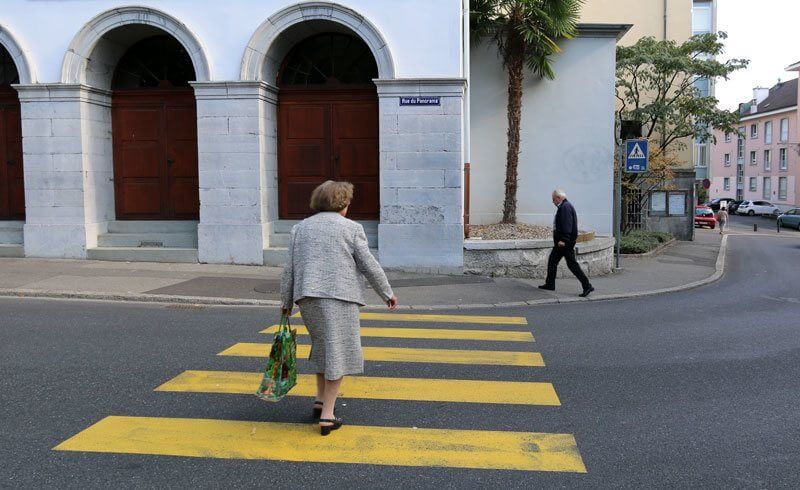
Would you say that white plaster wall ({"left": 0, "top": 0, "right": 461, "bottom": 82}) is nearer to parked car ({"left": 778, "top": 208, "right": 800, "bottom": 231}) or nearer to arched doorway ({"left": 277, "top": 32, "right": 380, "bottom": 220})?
arched doorway ({"left": 277, "top": 32, "right": 380, "bottom": 220})

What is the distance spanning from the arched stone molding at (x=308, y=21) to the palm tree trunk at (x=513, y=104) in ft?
13.7

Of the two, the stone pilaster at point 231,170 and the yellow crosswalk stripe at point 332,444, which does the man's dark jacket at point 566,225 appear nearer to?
the stone pilaster at point 231,170

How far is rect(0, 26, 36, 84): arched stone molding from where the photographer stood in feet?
43.9

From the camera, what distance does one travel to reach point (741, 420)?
16.0 feet

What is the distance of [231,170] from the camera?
43.2 feet

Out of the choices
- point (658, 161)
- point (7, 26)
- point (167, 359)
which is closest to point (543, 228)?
point (658, 161)

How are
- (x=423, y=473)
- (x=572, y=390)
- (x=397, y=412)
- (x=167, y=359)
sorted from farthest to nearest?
(x=167, y=359), (x=572, y=390), (x=397, y=412), (x=423, y=473)

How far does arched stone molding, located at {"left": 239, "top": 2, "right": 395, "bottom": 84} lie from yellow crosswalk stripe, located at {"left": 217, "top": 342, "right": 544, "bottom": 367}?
7218 millimetres

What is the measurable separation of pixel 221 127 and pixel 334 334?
9627mm

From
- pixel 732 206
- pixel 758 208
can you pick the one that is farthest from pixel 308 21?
pixel 732 206

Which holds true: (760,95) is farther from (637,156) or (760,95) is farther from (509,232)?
(509,232)

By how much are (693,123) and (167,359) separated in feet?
84.5

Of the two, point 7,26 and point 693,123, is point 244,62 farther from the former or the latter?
point 693,123

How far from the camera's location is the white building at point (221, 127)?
1277 centimetres
